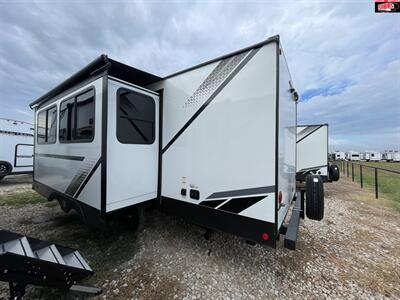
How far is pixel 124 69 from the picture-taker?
118 inches

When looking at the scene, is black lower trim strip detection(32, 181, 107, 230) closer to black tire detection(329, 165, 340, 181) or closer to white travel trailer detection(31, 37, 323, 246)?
white travel trailer detection(31, 37, 323, 246)

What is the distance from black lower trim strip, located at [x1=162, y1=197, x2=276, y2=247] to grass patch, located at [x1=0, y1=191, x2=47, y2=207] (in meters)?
5.41

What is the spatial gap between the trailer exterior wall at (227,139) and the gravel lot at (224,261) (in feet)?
2.44

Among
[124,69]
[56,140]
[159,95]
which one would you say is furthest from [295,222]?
[56,140]

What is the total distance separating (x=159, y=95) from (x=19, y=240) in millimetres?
2630

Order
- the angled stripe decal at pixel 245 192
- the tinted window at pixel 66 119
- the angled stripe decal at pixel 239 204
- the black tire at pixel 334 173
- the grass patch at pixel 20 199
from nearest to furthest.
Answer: the angled stripe decal at pixel 245 192, the angled stripe decal at pixel 239 204, the tinted window at pixel 66 119, the grass patch at pixel 20 199, the black tire at pixel 334 173

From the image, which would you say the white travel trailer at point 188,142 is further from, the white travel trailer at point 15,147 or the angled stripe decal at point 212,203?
the white travel trailer at point 15,147

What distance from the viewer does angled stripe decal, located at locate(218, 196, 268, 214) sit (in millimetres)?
2219

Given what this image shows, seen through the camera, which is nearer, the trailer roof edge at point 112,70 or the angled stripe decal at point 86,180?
the trailer roof edge at point 112,70

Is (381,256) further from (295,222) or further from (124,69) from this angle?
(124,69)

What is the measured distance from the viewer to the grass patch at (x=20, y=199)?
5.53 m

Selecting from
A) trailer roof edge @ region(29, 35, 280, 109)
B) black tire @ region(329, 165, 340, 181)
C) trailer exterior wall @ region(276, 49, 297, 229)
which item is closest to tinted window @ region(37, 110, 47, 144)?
trailer roof edge @ region(29, 35, 280, 109)

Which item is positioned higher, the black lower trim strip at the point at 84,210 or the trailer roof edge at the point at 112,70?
the trailer roof edge at the point at 112,70

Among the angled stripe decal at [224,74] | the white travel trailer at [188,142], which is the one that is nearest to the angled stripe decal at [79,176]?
the white travel trailer at [188,142]
